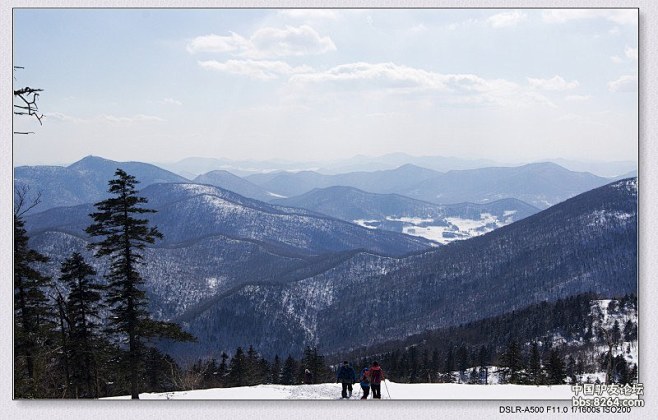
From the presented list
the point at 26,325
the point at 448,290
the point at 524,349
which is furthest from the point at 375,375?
the point at 448,290

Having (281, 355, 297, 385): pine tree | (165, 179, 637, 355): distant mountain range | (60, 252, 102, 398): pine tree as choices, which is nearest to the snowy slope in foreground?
(60, 252, 102, 398): pine tree

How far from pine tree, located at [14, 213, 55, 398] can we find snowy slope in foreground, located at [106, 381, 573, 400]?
10.9 feet

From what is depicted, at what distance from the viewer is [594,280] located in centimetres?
11831

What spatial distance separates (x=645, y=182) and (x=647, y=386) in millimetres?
7259

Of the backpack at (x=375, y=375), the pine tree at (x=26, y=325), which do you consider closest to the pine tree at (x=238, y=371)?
the pine tree at (x=26, y=325)

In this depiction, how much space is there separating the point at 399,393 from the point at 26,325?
14548 mm

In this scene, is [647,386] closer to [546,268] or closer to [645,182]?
[645,182]

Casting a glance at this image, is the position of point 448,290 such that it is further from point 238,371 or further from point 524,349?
point 238,371

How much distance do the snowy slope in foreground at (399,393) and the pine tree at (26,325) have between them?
3.33m

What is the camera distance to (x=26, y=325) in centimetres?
2348

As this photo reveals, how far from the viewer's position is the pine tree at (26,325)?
70.6 ft

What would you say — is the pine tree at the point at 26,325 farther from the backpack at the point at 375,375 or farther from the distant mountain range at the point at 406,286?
the distant mountain range at the point at 406,286

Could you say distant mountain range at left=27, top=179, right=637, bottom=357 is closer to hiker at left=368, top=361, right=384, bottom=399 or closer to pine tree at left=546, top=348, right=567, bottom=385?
pine tree at left=546, top=348, right=567, bottom=385

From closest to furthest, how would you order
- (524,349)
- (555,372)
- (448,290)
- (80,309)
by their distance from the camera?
(80,309)
(555,372)
(524,349)
(448,290)
